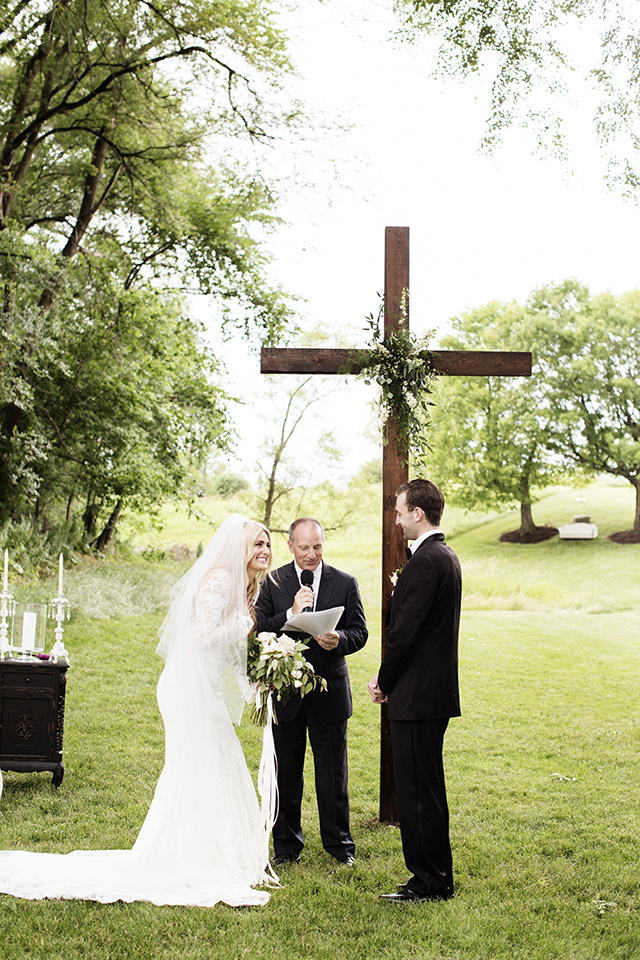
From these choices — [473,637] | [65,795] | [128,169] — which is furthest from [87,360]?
[65,795]

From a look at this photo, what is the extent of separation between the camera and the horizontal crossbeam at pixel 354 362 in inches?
201

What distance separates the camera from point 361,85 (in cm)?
1497

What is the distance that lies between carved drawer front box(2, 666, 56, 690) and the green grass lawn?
769mm

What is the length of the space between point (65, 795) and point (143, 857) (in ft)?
6.35

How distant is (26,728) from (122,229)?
13042mm

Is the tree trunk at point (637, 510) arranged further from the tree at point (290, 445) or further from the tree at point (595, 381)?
the tree at point (290, 445)

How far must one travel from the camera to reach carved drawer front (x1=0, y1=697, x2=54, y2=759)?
6191mm

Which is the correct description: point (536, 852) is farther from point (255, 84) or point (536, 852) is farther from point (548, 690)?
point (255, 84)

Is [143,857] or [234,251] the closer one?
[143,857]

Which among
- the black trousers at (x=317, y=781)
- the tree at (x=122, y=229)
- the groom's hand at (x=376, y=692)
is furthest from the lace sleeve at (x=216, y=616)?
the tree at (x=122, y=229)

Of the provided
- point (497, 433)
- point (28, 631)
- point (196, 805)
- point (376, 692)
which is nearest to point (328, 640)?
point (376, 692)

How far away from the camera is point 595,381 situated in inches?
1161

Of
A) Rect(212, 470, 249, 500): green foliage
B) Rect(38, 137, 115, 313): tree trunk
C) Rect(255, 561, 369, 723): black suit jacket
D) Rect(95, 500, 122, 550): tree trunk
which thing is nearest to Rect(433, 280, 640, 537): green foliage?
Rect(212, 470, 249, 500): green foliage

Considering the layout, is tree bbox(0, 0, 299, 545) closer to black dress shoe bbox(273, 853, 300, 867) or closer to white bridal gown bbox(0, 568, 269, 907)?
white bridal gown bbox(0, 568, 269, 907)
